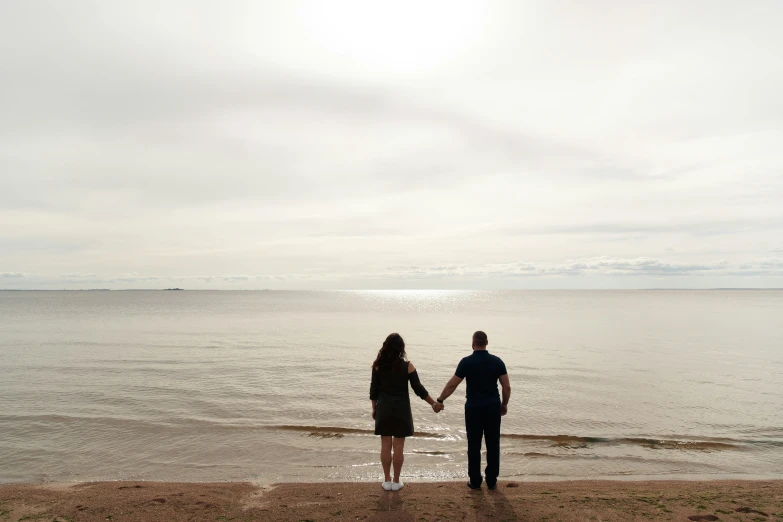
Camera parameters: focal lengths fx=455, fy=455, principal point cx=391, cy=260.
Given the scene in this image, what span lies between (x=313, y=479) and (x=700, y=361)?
25946mm

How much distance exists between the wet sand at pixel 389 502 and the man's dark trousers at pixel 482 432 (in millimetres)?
302

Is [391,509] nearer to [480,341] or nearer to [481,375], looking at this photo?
[481,375]

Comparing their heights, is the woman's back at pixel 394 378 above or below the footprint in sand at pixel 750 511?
above

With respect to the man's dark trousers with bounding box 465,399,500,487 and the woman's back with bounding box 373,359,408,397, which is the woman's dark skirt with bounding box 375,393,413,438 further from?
the man's dark trousers with bounding box 465,399,500,487

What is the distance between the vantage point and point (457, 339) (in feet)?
133

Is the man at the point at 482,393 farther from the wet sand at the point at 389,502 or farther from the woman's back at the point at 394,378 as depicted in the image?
the wet sand at the point at 389,502

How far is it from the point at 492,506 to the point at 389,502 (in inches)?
62.0

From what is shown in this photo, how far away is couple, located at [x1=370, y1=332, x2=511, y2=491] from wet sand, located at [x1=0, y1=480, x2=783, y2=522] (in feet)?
2.11

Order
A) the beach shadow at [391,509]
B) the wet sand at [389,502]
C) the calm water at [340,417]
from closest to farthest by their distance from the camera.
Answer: the beach shadow at [391,509]
the wet sand at [389,502]
the calm water at [340,417]

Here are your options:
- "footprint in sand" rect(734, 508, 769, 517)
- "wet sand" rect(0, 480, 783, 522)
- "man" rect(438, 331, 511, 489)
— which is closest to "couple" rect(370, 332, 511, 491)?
"man" rect(438, 331, 511, 489)

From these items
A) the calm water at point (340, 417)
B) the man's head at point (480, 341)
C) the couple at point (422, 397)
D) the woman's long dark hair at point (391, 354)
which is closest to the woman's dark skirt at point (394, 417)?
the couple at point (422, 397)

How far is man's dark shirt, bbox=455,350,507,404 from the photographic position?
739 centimetres

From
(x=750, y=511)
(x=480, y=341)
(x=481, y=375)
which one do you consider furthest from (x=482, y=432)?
(x=750, y=511)

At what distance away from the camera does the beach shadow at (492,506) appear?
255 inches
